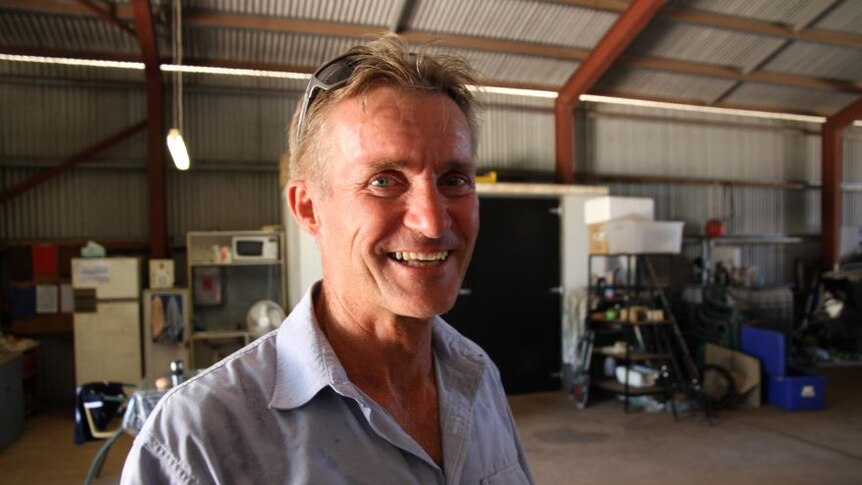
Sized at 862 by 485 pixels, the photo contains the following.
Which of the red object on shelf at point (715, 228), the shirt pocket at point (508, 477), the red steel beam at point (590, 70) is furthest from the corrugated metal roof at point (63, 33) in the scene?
the red object on shelf at point (715, 228)

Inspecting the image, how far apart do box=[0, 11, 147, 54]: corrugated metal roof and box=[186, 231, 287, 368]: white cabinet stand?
214cm

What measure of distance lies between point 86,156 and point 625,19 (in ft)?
19.8

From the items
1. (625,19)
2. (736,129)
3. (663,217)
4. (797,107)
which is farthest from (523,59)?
(797,107)

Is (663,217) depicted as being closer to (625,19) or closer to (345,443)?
(625,19)

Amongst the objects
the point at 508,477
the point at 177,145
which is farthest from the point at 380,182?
the point at 177,145

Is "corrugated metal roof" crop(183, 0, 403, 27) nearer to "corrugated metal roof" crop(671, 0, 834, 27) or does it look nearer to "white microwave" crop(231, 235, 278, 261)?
"white microwave" crop(231, 235, 278, 261)

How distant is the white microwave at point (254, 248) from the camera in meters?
5.62

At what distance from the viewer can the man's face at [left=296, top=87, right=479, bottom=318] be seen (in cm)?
81

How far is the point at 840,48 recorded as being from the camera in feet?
22.5

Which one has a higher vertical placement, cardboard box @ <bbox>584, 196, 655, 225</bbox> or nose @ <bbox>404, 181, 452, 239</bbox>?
cardboard box @ <bbox>584, 196, 655, 225</bbox>

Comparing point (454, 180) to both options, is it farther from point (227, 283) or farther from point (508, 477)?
point (227, 283)

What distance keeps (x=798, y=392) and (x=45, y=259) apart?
25.2 ft

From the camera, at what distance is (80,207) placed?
5.88 meters

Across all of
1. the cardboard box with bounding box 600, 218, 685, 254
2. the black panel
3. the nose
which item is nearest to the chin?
the nose
